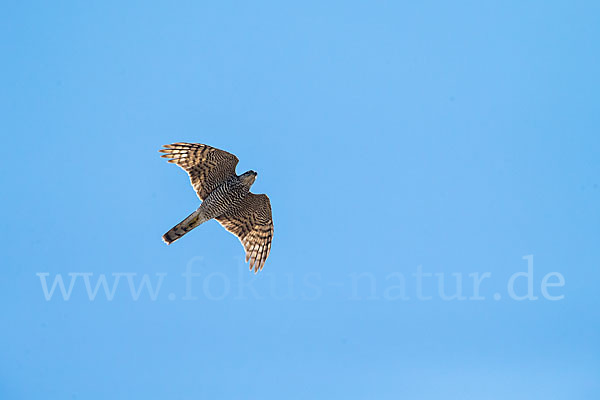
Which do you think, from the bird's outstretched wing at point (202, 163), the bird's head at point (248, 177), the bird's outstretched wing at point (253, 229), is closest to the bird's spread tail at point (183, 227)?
the bird's outstretched wing at point (202, 163)

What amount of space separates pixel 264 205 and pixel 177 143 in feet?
8.61

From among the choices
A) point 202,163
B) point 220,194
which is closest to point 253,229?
point 220,194

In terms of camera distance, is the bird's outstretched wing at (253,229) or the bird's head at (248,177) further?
the bird's outstretched wing at (253,229)

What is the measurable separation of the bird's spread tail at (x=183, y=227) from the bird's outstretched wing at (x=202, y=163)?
0.49 m

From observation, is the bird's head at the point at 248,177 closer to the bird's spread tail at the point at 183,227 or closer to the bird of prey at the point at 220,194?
the bird of prey at the point at 220,194

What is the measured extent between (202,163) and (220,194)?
2.87ft

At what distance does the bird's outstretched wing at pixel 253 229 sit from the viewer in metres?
16.5

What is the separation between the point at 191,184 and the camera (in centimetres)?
1608

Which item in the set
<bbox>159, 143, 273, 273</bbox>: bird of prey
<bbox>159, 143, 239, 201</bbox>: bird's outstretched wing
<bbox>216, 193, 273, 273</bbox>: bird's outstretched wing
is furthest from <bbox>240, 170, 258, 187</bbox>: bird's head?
<bbox>216, 193, 273, 273</bbox>: bird's outstretched wing

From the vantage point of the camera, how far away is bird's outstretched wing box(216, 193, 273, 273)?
1652cm

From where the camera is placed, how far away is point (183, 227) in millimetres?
15852

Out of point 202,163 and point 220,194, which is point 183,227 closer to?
point 220,194

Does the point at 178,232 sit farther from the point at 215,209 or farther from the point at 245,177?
the point at 245,177

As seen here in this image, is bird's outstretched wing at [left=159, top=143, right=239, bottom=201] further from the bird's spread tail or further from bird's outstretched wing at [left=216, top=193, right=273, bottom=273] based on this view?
bird's outstretched wing at [left=216, top=193, right=273, bottom=273]
